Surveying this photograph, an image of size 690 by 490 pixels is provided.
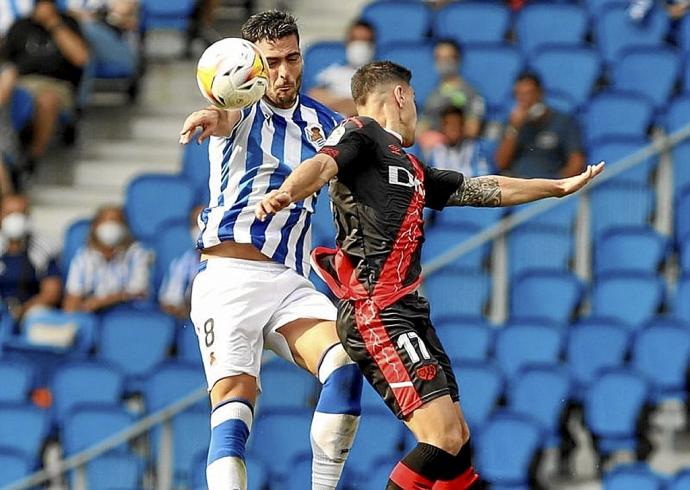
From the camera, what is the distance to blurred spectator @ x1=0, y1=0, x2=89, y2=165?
1623cm

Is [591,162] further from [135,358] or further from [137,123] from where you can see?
[137,123]

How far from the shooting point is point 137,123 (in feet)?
56.7

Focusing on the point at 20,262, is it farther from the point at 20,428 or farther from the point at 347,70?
the point at 347,70

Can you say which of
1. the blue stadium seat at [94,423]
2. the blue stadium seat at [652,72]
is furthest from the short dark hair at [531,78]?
the blue stadium seat at [94,423]

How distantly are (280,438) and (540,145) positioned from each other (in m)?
2.92

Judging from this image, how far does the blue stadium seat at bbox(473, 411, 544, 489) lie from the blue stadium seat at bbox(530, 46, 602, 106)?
3.51 meters

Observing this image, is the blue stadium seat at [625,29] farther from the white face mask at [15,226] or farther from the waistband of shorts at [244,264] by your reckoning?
the waistband of shorts at [244,264]

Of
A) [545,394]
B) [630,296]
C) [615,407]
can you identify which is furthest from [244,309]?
[630,296]

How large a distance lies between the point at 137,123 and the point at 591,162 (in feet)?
15.6

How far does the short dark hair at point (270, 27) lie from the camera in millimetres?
8414

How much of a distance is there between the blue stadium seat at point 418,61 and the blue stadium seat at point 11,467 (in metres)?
4.11

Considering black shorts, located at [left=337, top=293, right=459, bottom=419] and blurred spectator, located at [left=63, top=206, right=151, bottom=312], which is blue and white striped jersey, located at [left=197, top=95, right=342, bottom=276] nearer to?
black shorts, located at [left=337, top=293, right=459, bottom=419]

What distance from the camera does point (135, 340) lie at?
14.2 meters

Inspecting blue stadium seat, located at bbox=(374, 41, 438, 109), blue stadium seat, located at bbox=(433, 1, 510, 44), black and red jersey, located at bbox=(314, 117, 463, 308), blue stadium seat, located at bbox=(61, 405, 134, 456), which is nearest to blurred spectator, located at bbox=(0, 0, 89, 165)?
blue stadium seat, located at bbox=(374, 41, 438, 109)
